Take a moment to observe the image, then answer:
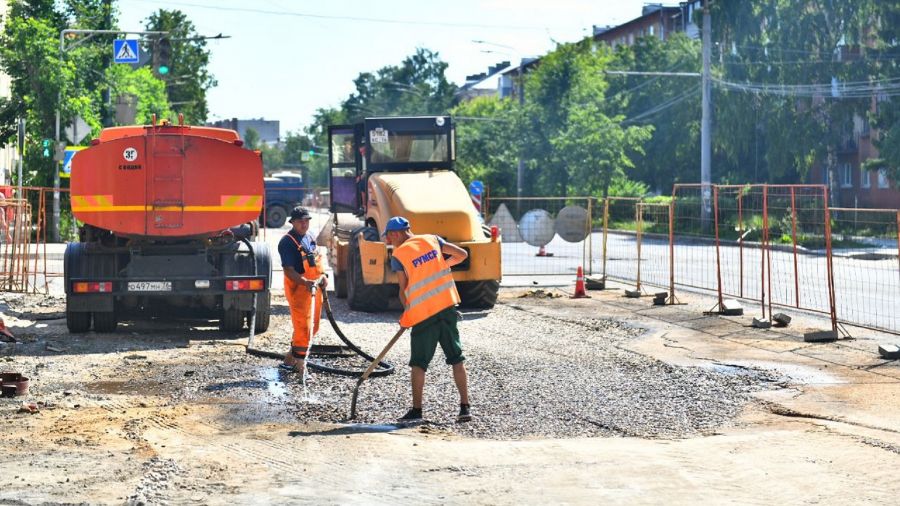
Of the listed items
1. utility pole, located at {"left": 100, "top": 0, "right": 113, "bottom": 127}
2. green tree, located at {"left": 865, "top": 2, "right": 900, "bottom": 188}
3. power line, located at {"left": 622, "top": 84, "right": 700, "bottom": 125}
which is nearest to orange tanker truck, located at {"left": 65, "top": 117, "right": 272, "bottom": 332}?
utility pole, located at {"left": 100, "top": 0, "right": 113, "bottom": 127}

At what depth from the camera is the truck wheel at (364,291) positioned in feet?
60.7

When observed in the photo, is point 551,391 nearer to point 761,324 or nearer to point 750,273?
point 761,324

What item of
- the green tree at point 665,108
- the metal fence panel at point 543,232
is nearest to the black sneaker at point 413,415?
the metal fence panel at point 543,232

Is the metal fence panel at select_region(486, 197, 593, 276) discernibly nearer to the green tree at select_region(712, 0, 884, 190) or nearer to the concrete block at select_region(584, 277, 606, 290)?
the concrete block at select_region(584, 277, 606, 290)

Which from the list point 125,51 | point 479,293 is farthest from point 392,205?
point 125,51

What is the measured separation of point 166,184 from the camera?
1544 cm

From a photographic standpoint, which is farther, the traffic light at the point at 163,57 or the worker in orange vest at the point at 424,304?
the traffic light at the point at 163,57

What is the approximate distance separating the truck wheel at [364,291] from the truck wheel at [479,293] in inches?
44.8

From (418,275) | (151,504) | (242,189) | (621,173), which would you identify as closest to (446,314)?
(418,275)

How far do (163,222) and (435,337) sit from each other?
6626 mm

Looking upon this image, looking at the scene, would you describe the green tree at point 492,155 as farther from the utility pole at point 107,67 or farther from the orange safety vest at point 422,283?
the orange safety vest at point 422,283

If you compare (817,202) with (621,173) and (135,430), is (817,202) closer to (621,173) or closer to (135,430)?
(135,430)

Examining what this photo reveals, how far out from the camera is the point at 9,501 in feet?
22.7

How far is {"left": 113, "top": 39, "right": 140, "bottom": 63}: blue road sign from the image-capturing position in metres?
36.4
